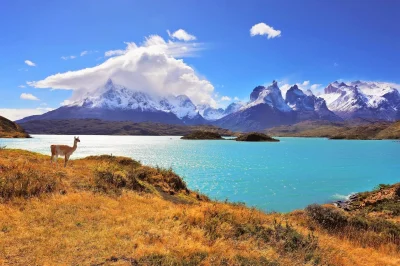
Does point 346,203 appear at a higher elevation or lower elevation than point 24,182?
lower

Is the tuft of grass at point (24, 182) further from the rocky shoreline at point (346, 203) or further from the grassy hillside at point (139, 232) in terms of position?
the rocky shoreline at point (346, 203)

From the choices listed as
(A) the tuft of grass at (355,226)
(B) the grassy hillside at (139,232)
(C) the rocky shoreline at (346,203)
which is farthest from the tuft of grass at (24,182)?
(C) the rocky shoreline at (346,203)

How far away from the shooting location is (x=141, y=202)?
18922mm

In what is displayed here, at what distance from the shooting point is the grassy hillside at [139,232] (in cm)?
1112

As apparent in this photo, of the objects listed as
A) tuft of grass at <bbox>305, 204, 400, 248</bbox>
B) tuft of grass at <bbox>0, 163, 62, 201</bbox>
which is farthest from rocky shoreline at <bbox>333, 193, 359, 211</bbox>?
tuft of grass at <bbox>0, 163, 62, 201</bbox>

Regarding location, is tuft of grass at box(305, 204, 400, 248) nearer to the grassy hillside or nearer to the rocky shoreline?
the grassy hillside

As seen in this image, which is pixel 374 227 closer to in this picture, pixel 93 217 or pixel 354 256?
pixel 354 256

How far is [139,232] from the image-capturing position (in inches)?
523

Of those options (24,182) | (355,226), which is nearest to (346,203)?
(355,226)

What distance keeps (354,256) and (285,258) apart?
4148 mm

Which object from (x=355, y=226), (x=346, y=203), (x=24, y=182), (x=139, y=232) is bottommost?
(x=346, y=203)

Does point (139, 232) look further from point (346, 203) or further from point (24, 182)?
point (346, 203)

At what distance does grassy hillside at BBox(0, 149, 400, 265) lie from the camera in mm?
11117


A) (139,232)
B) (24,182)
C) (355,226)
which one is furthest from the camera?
(355,226)
